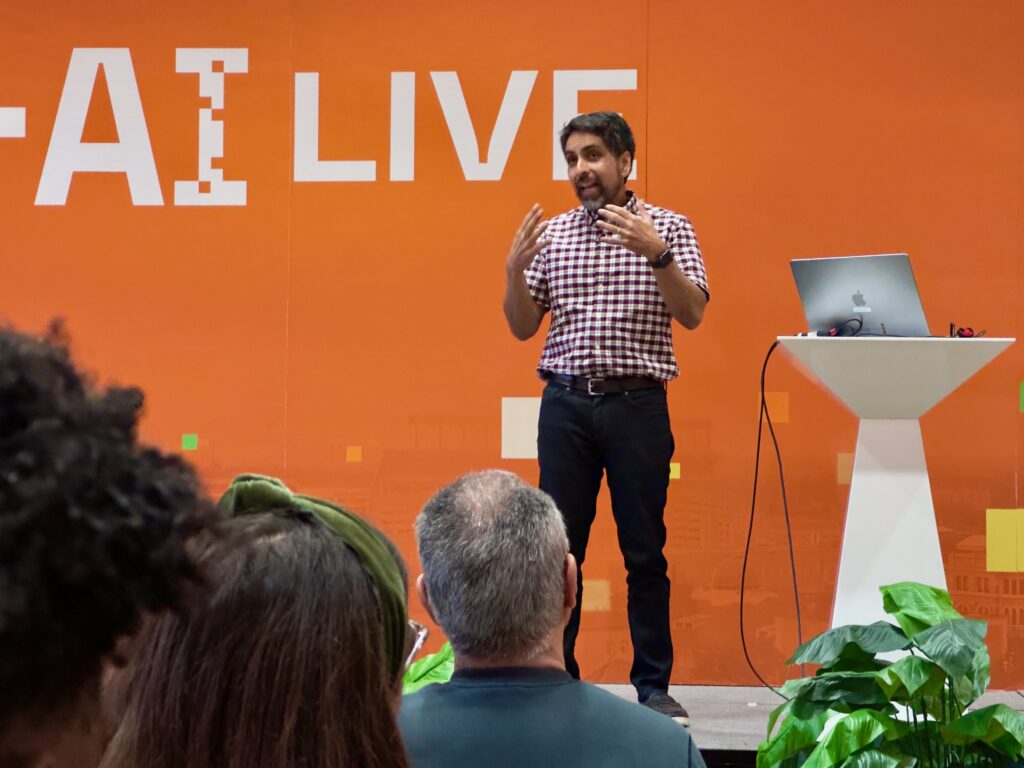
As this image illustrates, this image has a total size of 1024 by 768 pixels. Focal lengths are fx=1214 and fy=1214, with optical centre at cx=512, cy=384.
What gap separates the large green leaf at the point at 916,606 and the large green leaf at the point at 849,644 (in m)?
0.04

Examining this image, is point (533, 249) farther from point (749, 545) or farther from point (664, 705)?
point (749, 545)

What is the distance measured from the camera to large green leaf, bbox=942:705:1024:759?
2133 millimetres

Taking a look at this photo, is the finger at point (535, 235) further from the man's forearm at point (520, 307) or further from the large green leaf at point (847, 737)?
the large green leaf at point (847, 737)

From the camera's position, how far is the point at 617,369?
3117 mm

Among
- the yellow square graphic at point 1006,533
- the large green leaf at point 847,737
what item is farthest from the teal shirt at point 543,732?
the yellow square graphic at point 1006,533

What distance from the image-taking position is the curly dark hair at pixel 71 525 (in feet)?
1.47

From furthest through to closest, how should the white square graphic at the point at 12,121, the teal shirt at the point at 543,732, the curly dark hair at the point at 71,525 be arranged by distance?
the white square graphic at the point at 12,121
the teal shirt at the point at 543,732
the curly dark hair at the point at 71,525

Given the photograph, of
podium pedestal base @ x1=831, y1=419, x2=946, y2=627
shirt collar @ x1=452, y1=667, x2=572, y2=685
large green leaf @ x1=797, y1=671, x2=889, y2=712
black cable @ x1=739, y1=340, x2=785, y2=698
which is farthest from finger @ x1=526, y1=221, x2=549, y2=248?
shirt collar @ x1=452, y1=667, x2=572, y2=685

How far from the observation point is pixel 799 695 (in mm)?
2377

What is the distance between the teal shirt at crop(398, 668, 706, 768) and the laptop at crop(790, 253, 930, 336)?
1953mm

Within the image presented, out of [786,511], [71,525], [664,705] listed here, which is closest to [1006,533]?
[786,511]

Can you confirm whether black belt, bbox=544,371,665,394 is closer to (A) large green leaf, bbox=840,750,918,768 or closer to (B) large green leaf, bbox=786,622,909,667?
(B) large green leaf, bbox=786,622,909,667

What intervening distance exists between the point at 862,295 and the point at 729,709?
1303 mm

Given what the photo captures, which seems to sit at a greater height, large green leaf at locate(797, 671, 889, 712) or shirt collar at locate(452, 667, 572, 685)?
shirt collar at locate(452, 667, 572, 685)
